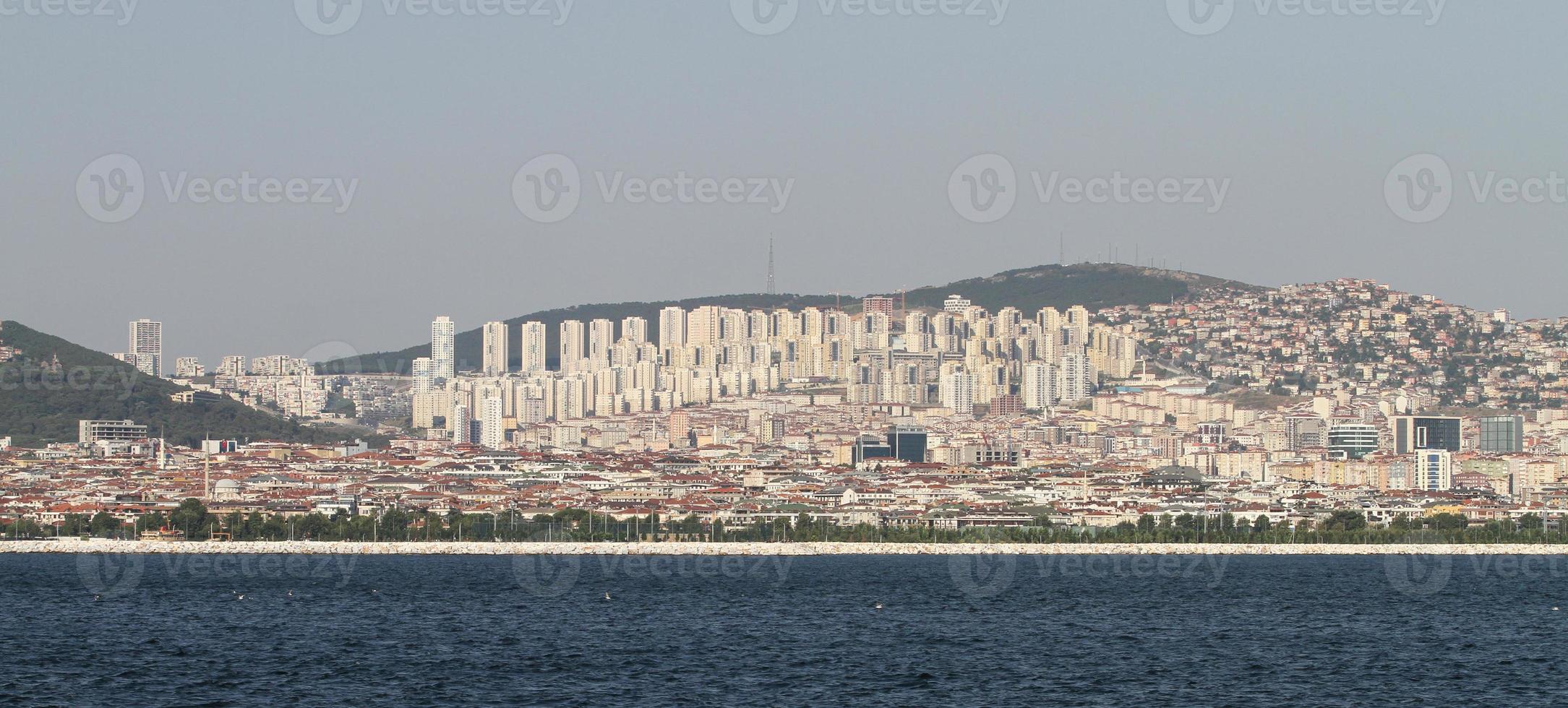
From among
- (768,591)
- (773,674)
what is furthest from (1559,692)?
(768,591)

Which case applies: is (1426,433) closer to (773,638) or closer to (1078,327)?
(1078,327)

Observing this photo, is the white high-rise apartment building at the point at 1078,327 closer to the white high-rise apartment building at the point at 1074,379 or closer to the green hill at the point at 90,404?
the white high-rise apartment building at the point at 1074,379

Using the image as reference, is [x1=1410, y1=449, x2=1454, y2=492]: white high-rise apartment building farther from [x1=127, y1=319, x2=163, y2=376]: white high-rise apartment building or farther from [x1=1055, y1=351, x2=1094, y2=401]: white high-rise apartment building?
[x1=127, y1=319, x2=163, y2=376]: white high-rise apartment building

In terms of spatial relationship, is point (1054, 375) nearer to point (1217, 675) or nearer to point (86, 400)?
point (86, 400)

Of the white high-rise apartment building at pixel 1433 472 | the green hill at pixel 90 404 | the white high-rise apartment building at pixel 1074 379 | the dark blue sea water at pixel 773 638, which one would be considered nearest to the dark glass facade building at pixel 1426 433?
the white high-rise apartment building at pixel 1433 472

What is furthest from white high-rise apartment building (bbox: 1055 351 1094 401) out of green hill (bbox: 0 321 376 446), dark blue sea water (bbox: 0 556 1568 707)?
dark blue sea water (bbox: 0 556 1568 707)
